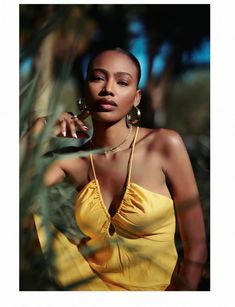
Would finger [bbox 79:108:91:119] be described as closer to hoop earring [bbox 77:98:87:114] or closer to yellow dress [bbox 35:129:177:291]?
hoop earring [bbox 77:98:87:114]

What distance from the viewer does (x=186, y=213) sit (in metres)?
1.85

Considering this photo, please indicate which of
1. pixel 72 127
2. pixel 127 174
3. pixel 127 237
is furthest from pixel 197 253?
pixel 72 127

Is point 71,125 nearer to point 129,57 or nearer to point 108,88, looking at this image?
point 108,88

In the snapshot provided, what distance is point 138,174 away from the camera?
1847 millimetres

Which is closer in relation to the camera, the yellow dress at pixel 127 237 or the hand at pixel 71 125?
the hand at pixel 71 125

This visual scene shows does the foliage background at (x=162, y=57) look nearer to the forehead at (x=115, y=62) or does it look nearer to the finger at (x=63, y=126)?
the forehead at (x=115, y=62)

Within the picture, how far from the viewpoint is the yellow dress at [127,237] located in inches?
71.2

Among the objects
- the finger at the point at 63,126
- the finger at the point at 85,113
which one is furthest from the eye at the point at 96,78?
the finger at the point at 63,126

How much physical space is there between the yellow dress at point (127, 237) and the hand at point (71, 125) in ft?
0.43

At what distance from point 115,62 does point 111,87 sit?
0.30 ft

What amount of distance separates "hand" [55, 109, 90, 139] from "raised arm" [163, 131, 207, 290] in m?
0.32
